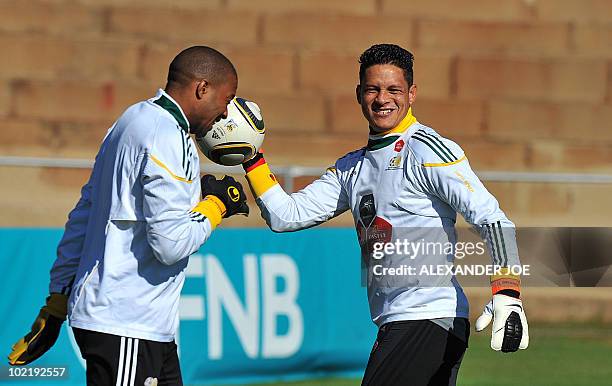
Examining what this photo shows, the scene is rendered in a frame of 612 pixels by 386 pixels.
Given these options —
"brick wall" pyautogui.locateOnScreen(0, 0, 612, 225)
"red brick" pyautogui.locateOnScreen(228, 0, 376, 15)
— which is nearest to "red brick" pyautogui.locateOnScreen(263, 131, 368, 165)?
"brick wall" pyautogui.locateOnScreen(0, 0, 612, 225)

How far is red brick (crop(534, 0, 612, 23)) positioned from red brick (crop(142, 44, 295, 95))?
11.5 feet

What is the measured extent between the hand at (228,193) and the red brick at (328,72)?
423 inches

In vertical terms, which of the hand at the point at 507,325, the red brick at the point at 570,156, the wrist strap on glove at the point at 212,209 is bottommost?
the hand at the point at 507,325

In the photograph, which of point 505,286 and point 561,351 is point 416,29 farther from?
point 505,286

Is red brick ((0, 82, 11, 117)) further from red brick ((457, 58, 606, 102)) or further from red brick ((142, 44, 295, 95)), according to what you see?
red brick ((457, 58, 606, 102))

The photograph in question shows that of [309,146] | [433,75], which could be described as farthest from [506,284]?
[433,75]

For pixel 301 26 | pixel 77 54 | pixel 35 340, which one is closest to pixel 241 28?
pixel 301 26

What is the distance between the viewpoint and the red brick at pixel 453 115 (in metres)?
16.7

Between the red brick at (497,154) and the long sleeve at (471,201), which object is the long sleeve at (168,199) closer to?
the long sleeve at (471,201)

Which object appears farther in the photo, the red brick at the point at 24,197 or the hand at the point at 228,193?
the red brick at the point at 24,197

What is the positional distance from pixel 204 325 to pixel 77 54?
7094 millimetres

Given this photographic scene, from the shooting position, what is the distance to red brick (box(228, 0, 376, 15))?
16.5 m

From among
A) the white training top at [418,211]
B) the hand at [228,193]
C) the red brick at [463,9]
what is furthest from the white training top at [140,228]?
the red brick at [463,9]

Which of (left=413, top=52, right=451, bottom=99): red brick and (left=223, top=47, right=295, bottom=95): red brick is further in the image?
(left=413, top=52, right=451, bottom=99): red brick
